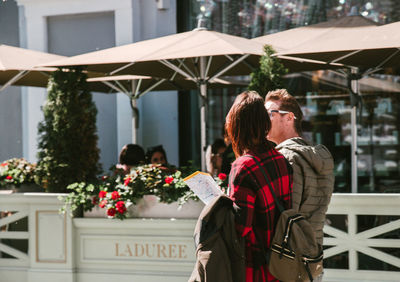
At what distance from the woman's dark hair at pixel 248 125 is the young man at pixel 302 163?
11.2 inches

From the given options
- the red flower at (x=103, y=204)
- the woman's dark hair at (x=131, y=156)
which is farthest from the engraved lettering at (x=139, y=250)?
the woman's dark hair at (x=131, y=156)

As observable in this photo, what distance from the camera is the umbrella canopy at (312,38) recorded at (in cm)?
627

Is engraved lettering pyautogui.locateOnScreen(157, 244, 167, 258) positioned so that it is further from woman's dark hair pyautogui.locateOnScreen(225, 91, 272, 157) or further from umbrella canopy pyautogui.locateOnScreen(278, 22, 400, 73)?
woman's dark hair pyautogui.locateOnScreen(225, 91, 272, 157)

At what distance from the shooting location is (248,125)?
2.80 meters

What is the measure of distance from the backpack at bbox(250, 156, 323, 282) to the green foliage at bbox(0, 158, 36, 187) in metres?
4.82

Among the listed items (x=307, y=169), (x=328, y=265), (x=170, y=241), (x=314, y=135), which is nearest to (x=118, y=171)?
(x=170, y=241)

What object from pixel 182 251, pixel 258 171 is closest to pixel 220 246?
pixel 258 171

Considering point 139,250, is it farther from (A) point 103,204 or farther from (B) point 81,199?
(B) point 81,199

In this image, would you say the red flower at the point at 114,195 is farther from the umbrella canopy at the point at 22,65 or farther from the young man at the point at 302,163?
the young man at the point at 302,163

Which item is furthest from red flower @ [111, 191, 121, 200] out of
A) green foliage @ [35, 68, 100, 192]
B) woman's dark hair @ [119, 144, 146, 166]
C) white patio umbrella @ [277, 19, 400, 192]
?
white patio umbrella @ [277, 19, 400, 192]

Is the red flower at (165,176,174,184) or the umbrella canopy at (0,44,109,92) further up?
the umbrella canopy at (0,44,109,92)

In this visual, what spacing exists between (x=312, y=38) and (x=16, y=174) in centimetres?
405

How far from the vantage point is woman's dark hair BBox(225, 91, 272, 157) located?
9.18 feet

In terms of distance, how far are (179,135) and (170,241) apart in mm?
4500
